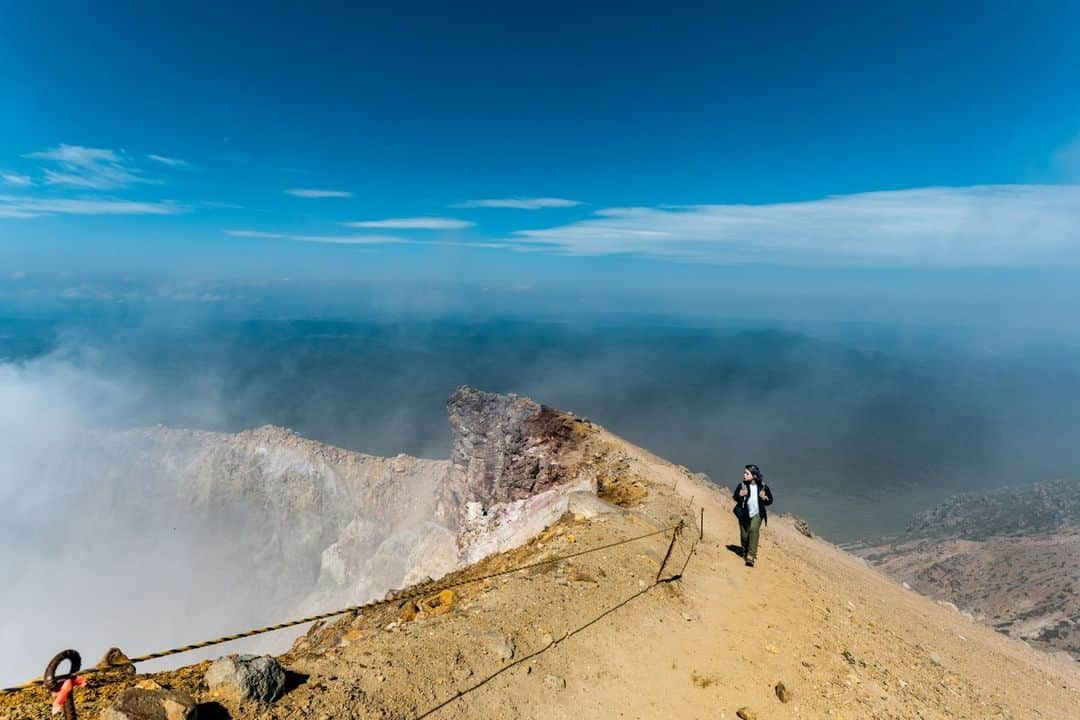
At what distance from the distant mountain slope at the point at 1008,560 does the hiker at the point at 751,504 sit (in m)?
36.9

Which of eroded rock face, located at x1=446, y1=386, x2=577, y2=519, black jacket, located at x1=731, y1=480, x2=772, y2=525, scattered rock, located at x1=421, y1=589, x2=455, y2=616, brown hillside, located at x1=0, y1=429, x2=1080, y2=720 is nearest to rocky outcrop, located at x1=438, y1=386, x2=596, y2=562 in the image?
eroded rock face, located at x1=446, y1=386, x2=577, y2=519

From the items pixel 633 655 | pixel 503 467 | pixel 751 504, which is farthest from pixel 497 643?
pixel 503 467

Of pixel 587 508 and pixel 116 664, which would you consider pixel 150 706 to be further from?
pixel 587 508

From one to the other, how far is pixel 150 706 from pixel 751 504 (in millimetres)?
12164

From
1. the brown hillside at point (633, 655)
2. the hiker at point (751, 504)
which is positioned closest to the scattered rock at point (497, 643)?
the brown hillside at point (633, 655)

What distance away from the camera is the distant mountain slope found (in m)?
39.7

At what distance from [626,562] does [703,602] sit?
1743 millimetres

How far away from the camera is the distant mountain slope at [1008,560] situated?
39.7 meters

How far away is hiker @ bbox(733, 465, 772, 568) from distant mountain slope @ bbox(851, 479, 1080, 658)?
121 feet

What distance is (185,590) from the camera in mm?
56562

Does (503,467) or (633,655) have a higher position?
(633,655)

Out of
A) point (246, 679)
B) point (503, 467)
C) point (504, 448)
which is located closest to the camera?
point (246, 679)

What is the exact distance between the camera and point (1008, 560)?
53.2m

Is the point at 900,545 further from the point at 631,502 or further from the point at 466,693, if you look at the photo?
the point at 466,693
